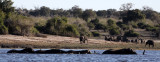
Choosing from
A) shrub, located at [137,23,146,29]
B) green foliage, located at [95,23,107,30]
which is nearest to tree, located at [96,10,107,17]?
shrub, located at [137,23,146,29]

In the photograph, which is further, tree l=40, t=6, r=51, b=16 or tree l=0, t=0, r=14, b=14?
tree l=40, t=6, r=51, b=16

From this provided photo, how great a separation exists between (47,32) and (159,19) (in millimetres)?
54357

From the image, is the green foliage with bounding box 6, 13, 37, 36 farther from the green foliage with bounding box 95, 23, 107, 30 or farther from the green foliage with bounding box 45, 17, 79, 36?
the green foliage with bounding box 95, 23, 107, 30

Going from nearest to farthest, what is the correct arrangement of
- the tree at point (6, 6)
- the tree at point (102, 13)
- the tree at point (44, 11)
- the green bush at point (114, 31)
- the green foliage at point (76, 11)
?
the tree at point (6, 6) → the green bush at point (114, 31) → the green foliage at point (76, 11) → the tree at point (44, 11) → the tree at point (102, 13)

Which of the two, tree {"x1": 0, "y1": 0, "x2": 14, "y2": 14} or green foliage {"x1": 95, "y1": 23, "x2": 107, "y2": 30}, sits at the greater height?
tree {"x1": 0, "y1": 0, "x2": 14, "y2": 14}

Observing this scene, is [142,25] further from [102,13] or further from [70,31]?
[102,13]

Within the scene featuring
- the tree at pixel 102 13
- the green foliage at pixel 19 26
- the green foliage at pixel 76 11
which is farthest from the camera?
the tree at pixel 102 13

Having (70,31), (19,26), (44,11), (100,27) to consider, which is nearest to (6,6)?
(19,26)

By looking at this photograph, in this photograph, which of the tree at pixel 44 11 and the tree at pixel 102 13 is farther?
the tree at pixel 102 13

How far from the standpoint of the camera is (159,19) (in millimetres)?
108500

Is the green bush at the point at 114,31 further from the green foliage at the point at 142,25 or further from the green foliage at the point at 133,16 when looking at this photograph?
the green foliage at the point at 133,16

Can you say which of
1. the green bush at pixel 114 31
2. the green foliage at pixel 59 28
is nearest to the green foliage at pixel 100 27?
the green bush at pixel 114 31

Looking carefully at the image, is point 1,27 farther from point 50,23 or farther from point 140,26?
point 140,26

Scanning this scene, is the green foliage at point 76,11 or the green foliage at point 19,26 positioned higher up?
the green foliage at point 76,11
